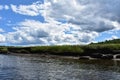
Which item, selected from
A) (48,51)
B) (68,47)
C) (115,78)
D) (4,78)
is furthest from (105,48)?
(4,78)

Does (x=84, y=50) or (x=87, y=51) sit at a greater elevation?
(x=84, y=50)

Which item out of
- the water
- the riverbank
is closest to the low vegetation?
the riverbank

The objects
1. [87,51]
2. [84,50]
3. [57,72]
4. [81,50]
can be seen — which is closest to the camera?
[57,72]

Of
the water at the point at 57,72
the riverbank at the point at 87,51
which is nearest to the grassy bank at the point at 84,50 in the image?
the riverbank at the point at 87,51

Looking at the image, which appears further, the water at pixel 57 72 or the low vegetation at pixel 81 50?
the low vegetation at pixel 81 50


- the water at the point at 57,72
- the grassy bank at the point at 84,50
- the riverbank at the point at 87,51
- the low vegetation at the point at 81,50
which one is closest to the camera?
the water at the point at 57,72

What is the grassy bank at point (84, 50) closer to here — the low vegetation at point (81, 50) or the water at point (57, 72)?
the low vegetation at point (81, 50)

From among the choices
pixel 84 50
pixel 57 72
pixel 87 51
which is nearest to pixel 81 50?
pixel 84 50

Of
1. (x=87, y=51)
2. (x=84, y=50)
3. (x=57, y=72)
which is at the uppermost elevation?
(x=84, y=50)

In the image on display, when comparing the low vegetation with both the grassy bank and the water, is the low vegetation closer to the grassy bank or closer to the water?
the grassy bank

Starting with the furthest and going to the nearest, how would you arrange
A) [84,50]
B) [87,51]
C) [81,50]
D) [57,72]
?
[84,50]
[81,50]
[87,51]
[57,72]

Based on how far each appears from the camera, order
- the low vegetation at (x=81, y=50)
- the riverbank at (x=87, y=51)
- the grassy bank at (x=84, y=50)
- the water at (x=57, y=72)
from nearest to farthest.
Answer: the water at (x=57, y=72)
the riverbank at (x=87, y=51)
the grassy bank at (x=84, y=50)
the low vegetation at (x=81, y=50)

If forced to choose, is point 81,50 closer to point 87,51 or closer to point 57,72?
point 87,51

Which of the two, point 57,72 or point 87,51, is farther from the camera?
point 87,51
